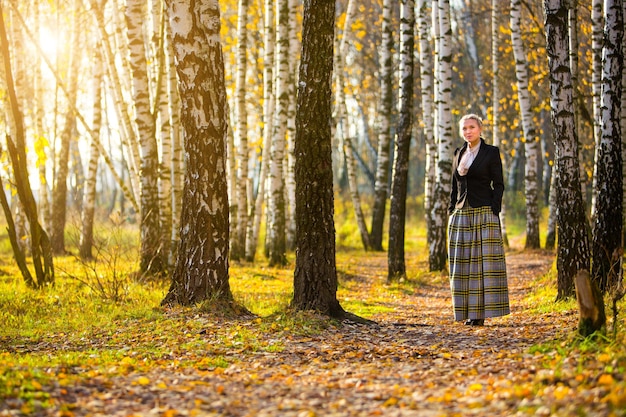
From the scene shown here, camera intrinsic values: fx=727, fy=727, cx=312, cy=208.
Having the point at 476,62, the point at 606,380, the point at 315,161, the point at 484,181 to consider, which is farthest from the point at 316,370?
the point at 476,62

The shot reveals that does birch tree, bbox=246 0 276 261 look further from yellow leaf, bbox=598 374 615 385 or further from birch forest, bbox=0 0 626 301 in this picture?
yellow leaf, bbox=598 374 615 385

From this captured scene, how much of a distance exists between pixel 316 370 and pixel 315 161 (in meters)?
2.68

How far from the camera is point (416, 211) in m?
33.9

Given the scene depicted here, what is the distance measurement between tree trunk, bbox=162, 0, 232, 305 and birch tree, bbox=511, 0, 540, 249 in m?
10.9

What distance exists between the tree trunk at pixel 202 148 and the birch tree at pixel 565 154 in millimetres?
4121

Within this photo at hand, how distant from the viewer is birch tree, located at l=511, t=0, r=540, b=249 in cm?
1755

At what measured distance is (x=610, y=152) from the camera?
9039 mm

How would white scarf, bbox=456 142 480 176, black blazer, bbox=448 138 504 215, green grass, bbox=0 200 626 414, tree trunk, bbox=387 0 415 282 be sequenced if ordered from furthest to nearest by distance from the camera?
tree trunk, bbox=387 0 415 282, white scarf, bbox=456 142 480 176, black blazer, bbox=448 138 504 215, green grass, bbox=0 200 626 414

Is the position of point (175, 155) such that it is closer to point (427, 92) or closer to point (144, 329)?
point (427, 92)

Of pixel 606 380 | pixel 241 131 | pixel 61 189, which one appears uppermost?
pixel 241 131

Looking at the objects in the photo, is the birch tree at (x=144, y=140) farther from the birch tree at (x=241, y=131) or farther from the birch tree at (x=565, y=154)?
the birch tree at (x=565, y=154)

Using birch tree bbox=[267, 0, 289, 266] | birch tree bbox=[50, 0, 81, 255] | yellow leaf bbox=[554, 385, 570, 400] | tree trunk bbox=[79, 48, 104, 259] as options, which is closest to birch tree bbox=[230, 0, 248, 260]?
birch tree bbox=[267, 0, 289, 266]

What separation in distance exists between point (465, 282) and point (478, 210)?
0.83 m

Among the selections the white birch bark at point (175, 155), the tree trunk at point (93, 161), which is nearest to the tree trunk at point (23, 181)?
the white birch bark at point (175, 155)
